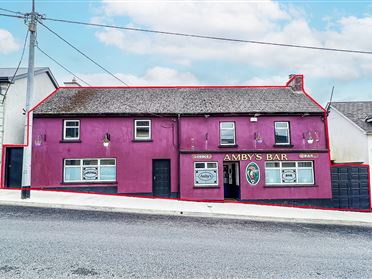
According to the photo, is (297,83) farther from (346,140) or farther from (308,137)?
(346,140)

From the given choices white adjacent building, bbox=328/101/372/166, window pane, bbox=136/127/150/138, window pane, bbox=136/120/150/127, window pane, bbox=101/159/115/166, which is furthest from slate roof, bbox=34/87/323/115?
white adjacent building, bbox=328/101/372/166

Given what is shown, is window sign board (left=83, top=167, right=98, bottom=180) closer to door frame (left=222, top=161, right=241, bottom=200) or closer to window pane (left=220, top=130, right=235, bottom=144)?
door frame (left=222, top=161, right=241, bottom=200)

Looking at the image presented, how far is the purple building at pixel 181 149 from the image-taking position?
16891 millimetres

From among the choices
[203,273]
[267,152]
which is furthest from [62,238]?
[267,152]

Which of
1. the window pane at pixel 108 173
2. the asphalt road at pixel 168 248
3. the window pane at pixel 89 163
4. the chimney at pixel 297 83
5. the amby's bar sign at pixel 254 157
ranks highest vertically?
the chimney at pixel 297 83

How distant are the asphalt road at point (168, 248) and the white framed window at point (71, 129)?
7.16 m

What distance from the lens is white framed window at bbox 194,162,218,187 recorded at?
56.2 feet

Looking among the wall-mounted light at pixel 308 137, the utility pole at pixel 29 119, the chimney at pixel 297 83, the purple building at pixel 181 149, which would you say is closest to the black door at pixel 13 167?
the purple building at pixel 181 149

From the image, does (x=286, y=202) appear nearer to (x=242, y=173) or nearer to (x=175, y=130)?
(x=242, y=173)

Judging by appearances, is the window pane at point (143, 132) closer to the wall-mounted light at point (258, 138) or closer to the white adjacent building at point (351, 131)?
the wall-mounted light at point (258, 138)

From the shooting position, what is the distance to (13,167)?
16578 mm

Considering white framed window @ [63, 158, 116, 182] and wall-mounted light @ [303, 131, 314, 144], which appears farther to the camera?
wall-mounted light @ [303, 131, 314, 144]

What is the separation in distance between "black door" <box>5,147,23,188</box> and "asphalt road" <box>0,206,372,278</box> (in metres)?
6.77

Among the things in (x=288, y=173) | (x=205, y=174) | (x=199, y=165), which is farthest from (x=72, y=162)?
(x=288, y=173)
